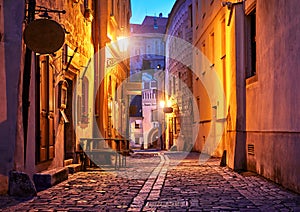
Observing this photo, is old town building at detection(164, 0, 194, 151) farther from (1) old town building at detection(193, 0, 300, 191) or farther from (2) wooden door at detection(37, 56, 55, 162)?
(2) wooden door at detection(37, 56, 55, 162)

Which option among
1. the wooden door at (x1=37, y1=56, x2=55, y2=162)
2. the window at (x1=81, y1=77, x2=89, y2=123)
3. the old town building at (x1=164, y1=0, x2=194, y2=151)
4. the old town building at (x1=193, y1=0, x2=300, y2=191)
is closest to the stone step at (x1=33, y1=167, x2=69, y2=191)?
the wooden door at (x1=37, y1=56, x2=55, y2=162)

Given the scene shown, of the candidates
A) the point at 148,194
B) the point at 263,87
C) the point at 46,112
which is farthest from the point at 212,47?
the point at 148,194

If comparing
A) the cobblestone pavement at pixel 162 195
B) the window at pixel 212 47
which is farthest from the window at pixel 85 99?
the window at pixel 212 47

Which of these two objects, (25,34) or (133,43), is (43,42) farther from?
(133,43)

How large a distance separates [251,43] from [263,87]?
7.61 feet

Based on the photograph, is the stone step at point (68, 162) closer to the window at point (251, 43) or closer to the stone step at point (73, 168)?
the stone step at point (73, 168)

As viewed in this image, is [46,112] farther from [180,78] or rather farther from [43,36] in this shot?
[180,78]

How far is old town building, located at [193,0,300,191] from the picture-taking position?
814 cm

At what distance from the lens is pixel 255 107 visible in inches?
436

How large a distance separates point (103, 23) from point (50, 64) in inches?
277

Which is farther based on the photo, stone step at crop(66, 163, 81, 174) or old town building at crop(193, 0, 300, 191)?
stone step at crop(66, 163, 81, 174)

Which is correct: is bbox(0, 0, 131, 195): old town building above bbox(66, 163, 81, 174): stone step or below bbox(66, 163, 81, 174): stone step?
above

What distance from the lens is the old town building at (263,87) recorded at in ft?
26.7

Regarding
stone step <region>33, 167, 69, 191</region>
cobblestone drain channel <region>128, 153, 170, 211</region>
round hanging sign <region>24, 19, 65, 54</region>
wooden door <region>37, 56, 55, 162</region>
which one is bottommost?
cobblestone drain channel <region>128, 153, 170, 211</region>
